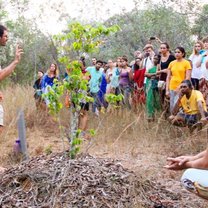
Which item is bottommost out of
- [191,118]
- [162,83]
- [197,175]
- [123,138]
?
[123,138]

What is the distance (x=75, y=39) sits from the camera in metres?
4.96

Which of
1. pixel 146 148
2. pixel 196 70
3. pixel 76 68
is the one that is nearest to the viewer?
pixel 76 68

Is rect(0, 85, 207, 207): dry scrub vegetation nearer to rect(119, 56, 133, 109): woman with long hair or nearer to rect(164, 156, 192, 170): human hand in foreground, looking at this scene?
rect(119, 56, 133, 109): woman with long hair

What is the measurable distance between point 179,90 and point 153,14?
7390 millimetres

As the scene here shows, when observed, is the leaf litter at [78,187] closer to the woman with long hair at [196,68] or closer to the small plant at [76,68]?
the small plant at [76,68]

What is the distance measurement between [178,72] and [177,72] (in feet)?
0.07

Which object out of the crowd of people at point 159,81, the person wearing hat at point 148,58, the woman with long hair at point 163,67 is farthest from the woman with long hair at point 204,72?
the person wearing hat at point 148,58

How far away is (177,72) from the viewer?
27.1ft

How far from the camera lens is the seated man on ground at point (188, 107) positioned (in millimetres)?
7266

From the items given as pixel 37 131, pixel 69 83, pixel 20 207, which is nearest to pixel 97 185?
pixel 20 207

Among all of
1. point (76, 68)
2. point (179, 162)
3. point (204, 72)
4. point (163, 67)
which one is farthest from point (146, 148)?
point (179, 162)

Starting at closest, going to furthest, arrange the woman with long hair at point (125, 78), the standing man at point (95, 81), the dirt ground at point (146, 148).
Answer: the dirt ground at point (146, 148)
the woman with long hair at point (125, 78)
the standing man at point (95, 81)

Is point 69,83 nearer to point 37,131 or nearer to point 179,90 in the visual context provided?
point 179,90

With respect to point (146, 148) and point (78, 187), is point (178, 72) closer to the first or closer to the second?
point (146, 148)
